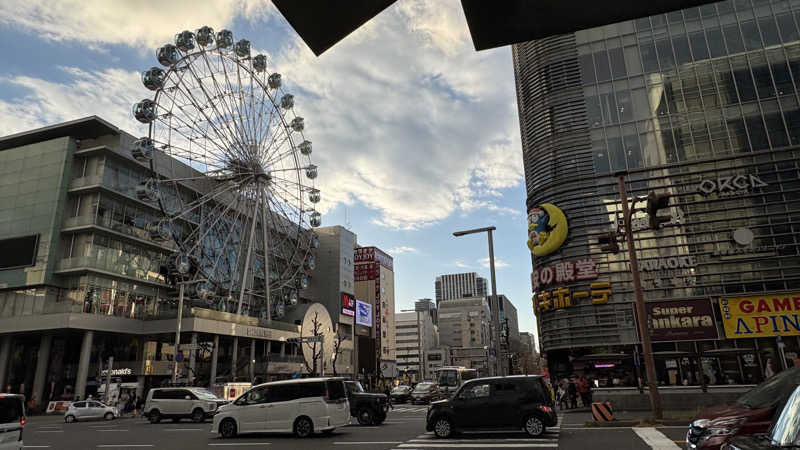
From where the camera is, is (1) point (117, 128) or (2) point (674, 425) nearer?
(2) point (674, 425)

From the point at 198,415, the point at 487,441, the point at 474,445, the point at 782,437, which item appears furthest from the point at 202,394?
the point at 782,437

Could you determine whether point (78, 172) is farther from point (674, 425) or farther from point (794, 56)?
point (794, 56)

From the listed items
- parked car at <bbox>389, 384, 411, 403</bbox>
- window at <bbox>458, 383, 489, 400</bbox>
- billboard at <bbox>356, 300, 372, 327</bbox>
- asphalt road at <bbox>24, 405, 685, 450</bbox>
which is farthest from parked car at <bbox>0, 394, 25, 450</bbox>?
billboard at <bbox>356, 300, 372, 327</bbox>

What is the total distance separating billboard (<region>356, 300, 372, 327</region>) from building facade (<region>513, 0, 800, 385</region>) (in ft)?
185

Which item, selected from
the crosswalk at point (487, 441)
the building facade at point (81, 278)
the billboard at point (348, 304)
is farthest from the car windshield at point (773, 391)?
the billboard at point (348, 304)

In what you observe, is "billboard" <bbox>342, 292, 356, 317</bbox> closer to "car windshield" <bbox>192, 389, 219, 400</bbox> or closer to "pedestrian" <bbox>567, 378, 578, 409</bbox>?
"car windshield" <bbox>192, 389, 219, 400</bbox>

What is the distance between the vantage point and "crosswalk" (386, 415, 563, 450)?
12.7 metres

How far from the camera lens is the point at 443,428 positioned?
49.4 ft

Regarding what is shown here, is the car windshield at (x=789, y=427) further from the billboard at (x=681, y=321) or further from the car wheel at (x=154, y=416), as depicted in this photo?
the billboard at (x=681, y=321)

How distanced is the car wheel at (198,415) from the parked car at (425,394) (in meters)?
17.4

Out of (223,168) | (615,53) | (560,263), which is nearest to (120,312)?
(223,168)

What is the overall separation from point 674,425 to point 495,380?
18.5 ft

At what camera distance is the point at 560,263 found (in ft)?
120

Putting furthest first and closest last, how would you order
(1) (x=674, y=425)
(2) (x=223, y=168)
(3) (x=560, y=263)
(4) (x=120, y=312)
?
(4) (x=120, y=312), (2) (x=223, y=168), (3) (x=560, y=263), (1) (x=674, y=425)
